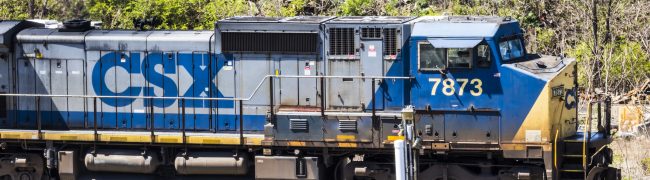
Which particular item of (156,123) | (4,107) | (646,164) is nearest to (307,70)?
(156,123)

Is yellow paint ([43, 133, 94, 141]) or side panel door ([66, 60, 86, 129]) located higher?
side panel door ([66, 60, 86, 129])

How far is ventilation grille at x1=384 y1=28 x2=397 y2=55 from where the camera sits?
13914 mm

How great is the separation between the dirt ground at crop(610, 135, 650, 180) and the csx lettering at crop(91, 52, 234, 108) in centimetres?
624

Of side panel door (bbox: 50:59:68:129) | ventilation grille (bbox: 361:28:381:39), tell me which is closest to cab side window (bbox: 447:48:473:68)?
ventilation grille (bbox: 361:28:381:39)

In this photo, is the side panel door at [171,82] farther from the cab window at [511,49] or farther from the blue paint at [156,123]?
the cab window at [511,49]

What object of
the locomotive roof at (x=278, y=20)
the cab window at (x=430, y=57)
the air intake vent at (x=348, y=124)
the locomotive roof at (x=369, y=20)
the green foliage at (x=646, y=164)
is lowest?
the green foliage at (x=646, y=164)

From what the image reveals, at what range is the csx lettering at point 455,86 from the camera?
13508 mm

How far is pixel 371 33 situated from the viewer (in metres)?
14.0

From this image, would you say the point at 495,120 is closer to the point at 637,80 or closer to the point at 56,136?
the point at 56,136

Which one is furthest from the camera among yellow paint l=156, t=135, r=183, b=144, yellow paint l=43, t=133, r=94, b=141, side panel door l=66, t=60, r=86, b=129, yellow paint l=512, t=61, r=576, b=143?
side panel door l=66, t=60, r=86, b=129

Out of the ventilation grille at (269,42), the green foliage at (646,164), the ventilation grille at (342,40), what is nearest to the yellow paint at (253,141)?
the ventilation grille at (269,42)

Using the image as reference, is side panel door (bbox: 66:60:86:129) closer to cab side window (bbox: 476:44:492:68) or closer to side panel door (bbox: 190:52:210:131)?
side panel door (bbox: 190:52:210:131)

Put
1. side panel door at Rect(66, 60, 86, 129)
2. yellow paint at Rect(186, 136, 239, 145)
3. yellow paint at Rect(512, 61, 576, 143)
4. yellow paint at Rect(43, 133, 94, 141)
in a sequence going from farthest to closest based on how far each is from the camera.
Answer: side panel door at Rect(66, 60, 86, 129) → yellow paint at Rect(43, 133, 94, 141) → yellow paint at Rect(186, 136, 239, 145) → yellow paint at Rect(512, 61, 576, 143)

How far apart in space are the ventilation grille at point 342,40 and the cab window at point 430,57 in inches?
39.2
